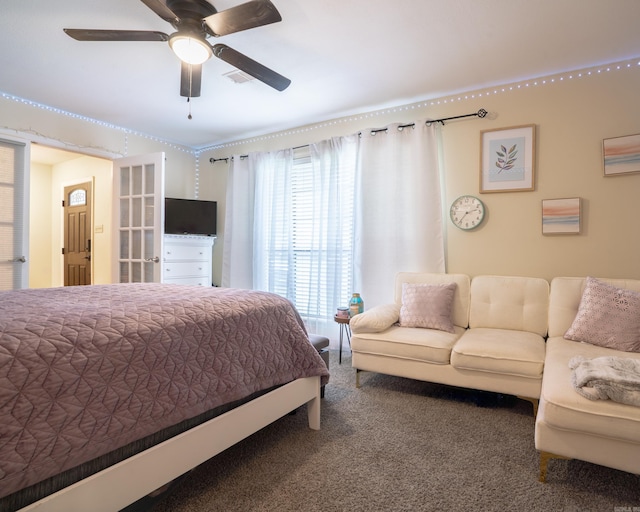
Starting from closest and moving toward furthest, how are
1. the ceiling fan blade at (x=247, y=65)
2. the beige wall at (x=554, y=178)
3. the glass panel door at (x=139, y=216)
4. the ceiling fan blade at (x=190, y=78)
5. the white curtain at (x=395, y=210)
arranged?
the ceiling fan blade at (x=247, y=65) < the ceiling fan blade at (x=190, y=78) < the beige wall at (x=554, y=178) < the white curtain at (x=395, y=210) < the glass panel door at (x=139, y=216)

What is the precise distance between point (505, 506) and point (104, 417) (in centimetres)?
154

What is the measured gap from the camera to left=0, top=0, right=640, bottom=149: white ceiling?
217 centimetres

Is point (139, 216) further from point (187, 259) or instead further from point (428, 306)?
point (428, 306)

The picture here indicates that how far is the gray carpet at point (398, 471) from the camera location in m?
1.49

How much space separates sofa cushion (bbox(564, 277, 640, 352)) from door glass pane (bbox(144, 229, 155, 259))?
12.7 ft

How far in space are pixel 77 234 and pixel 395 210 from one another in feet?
15.1

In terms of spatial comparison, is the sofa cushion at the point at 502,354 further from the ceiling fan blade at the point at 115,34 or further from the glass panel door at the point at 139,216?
the glass panel door at the point at 139,216

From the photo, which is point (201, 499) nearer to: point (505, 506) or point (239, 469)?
point (239, 469)

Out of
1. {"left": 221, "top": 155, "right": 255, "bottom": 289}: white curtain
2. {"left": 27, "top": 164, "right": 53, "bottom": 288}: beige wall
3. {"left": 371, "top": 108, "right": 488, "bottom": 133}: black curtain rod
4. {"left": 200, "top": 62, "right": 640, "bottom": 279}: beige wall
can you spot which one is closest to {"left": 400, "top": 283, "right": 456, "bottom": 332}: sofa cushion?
{"left": 200, "top": 62, "right": 640, "bottom": 279}: beige wall

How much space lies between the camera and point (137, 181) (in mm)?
4090

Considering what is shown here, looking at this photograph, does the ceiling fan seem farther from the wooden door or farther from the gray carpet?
the wooden door

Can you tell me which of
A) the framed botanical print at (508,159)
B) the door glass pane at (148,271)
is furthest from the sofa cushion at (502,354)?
the door glass pane at (148,271)

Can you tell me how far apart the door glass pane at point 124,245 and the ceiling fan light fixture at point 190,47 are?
2.65m

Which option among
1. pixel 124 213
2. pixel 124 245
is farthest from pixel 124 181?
pixel 124 245
